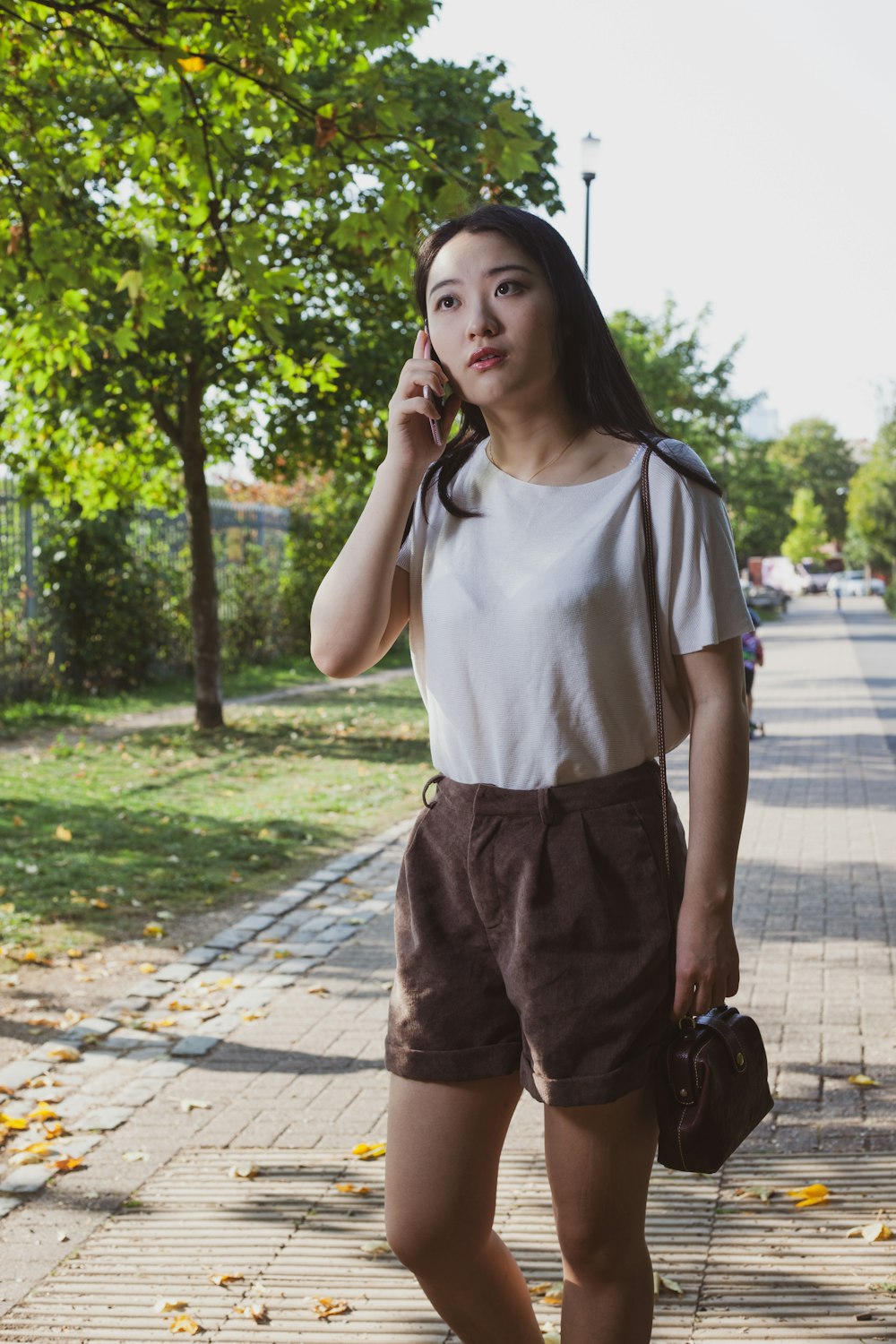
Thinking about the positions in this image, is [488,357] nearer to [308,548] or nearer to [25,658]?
[25,658]

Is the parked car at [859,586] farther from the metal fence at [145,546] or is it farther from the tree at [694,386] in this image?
the metal fence at [145,546]

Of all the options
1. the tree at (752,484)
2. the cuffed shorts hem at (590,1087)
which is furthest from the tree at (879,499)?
the cuffed shorts hem at (590,1087)

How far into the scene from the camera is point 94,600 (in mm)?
18016

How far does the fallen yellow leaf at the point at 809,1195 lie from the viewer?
3838mm

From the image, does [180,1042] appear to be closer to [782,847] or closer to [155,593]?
[782,847]

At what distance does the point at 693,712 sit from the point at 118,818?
26.6ft

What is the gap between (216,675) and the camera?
14.7 m

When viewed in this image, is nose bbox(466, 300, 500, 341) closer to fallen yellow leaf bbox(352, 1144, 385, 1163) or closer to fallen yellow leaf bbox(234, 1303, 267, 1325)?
fallen yellow leaf bbox(234, 1303, 267, 1325)

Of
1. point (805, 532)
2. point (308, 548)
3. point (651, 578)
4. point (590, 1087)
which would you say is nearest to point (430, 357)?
point (651, 578)

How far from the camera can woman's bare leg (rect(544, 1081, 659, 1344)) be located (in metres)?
2.16

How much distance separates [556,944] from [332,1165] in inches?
94.8

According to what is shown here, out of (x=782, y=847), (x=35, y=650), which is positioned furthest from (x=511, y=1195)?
(x=35, y=650)

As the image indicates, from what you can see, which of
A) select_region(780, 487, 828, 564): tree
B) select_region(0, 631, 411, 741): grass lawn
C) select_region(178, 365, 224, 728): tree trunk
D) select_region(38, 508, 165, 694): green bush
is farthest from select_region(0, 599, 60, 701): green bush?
select_region(780, 487, 828, 564): tree

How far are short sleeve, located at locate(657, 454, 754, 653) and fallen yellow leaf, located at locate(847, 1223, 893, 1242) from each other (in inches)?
82.5
